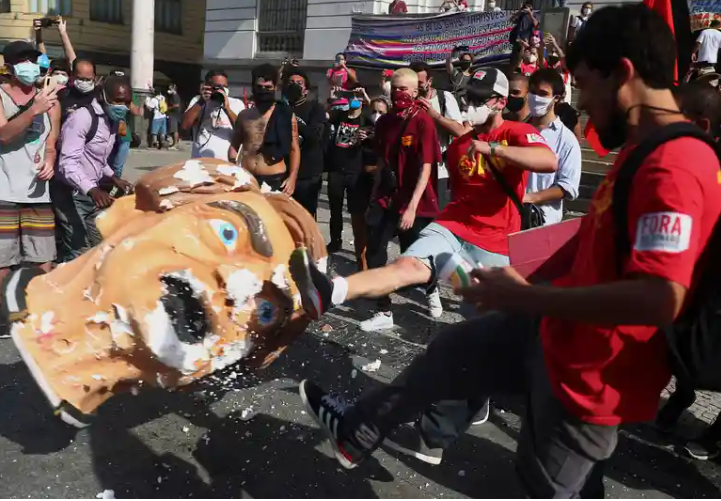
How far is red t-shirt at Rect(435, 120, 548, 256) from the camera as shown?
3.56 metres

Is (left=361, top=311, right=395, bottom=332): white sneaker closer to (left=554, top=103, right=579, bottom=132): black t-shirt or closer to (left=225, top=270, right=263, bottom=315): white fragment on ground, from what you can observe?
(left=225, top=270, right=263, bottom=315): white fragment on ground

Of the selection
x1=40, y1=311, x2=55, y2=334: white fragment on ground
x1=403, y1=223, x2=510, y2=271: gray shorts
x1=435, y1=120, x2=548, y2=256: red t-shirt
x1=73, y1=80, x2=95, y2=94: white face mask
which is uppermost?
x1=73, y1=80, x2=95, y2=94: white face mask

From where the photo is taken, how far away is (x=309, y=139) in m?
6.41

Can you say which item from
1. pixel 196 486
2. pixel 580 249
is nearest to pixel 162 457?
pixel 196 486

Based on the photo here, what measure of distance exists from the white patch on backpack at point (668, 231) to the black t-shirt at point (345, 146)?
520 cm

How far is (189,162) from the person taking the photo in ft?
9.02

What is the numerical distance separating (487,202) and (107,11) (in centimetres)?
2711

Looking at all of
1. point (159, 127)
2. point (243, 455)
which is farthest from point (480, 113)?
point (159, 127)

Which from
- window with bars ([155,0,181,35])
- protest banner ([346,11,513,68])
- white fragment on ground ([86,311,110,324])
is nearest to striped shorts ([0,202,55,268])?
white fragment on ground ([86,311,110,324])

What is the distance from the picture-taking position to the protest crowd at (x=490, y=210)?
162 cm

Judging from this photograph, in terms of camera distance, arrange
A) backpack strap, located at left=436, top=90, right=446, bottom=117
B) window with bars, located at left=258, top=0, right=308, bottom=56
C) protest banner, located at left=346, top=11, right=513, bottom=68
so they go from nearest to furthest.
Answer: backpack strap, located at left=436, top=90, right=446, bottom=117 → protest banner, located at left=346, top=11, right=513, bottom=68 → window with bars, located at left=258, top=0, right=308, bottom=56

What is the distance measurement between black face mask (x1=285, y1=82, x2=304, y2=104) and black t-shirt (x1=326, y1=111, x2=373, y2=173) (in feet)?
1.57

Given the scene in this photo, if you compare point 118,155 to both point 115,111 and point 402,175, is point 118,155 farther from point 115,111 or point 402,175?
point 402,175

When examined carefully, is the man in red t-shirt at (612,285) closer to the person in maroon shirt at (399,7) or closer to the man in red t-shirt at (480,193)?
the man in red t-shirt at (480,193)
